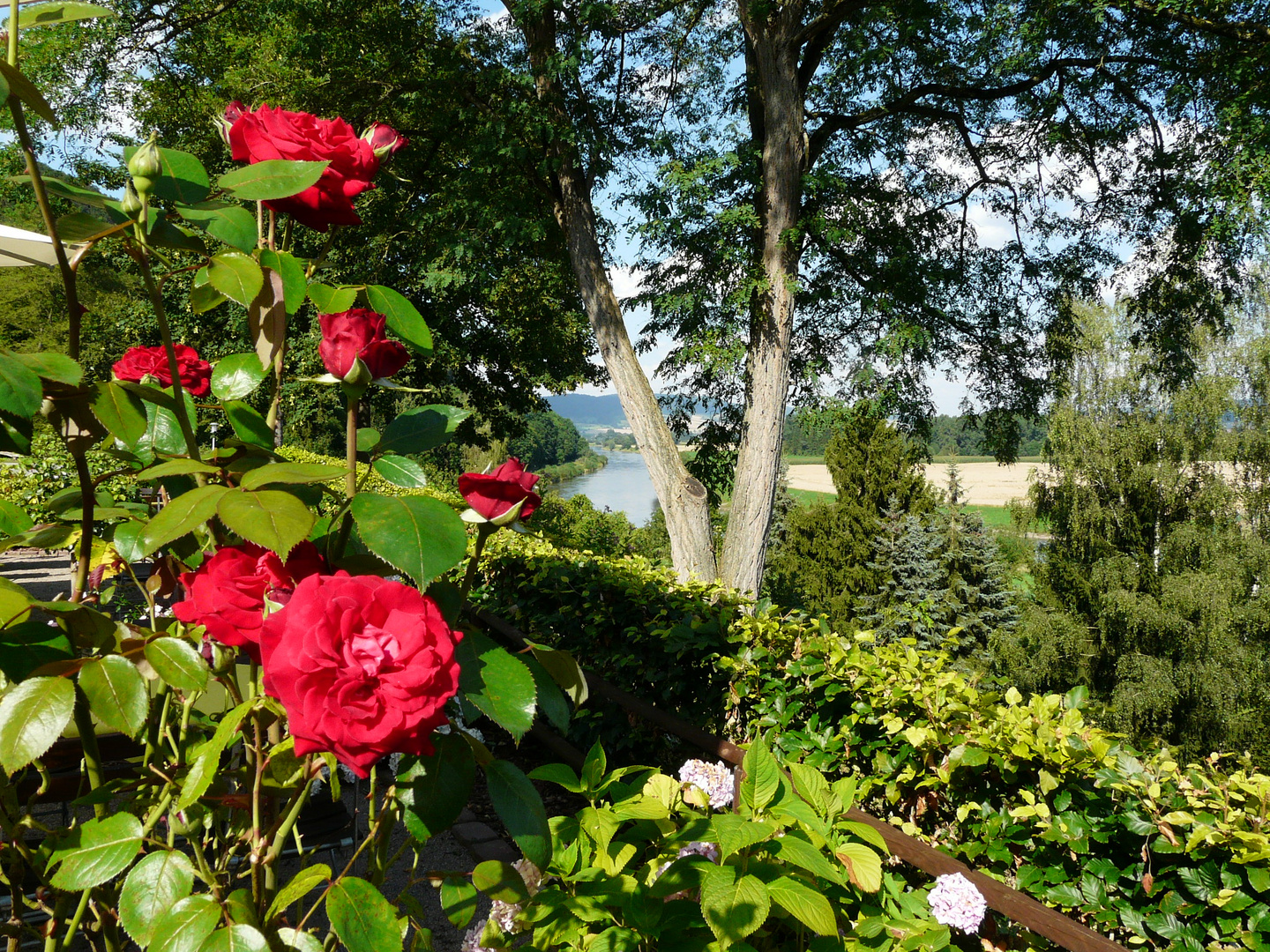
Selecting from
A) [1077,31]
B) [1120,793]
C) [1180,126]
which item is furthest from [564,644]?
[1180,126]

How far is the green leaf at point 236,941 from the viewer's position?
0.74 metres

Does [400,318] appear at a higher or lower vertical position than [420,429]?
higher

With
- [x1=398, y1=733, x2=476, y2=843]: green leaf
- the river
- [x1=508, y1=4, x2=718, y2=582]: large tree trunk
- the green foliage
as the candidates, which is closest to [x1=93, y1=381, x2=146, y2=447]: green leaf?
[x1=398, y1=733, x2=476, y2=843]: green leaf

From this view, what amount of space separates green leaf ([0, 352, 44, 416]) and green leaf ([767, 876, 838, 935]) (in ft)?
3.72

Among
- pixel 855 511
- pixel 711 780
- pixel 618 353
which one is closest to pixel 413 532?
pixel 711 780

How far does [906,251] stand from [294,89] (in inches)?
277

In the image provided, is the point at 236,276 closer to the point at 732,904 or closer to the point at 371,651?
the point at 371,651

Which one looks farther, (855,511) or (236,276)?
(855,511)

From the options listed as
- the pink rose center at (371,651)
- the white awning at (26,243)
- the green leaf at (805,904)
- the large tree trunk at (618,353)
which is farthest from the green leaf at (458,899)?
the large tree trunk at (618,353)

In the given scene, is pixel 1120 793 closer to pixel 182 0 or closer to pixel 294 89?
pixel 294 89

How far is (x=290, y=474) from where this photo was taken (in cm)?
77

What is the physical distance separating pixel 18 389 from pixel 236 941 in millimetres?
550

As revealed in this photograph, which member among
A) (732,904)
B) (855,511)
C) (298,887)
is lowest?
(855,511)

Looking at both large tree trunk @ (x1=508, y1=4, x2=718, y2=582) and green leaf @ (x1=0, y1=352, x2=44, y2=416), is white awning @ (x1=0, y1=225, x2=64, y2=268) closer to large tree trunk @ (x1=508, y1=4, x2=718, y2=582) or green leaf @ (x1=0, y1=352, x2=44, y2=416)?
green leaf @ (x1=0, y1=352, x2=44, y2=416)
